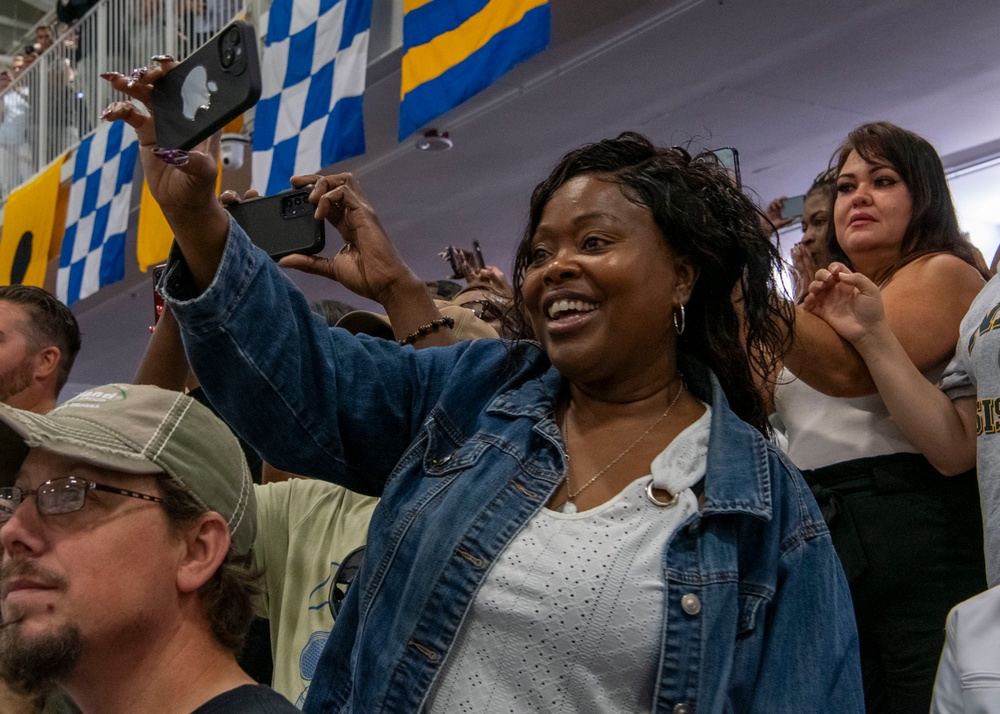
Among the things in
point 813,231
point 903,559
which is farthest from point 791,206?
point 903,559

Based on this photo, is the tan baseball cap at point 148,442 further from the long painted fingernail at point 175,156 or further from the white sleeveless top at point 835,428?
the white sleeveless top at point 835,428

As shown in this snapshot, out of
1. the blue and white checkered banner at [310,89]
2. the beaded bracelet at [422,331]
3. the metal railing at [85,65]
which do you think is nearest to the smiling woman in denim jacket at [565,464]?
the beaded bracelet at [422,331]

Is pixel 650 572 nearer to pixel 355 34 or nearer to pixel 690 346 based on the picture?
pixel 690 346

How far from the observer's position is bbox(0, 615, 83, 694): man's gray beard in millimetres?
1159

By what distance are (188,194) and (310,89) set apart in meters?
3.29

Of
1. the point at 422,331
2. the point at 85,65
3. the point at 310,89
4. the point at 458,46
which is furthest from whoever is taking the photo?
the point at 85,65

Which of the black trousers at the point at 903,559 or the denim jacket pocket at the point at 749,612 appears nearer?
the denim jacket pocket at the point at 749,612

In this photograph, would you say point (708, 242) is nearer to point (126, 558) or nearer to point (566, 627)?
point (566, 627)

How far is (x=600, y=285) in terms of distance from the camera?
4.41ft

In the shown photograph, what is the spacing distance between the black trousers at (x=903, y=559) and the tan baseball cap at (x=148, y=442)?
3.04 feet

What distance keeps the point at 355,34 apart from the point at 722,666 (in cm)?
344

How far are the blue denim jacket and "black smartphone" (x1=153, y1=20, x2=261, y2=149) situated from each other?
129mm

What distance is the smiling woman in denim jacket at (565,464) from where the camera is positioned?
1.18m

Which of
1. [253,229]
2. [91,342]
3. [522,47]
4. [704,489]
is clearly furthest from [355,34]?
[91,342]
